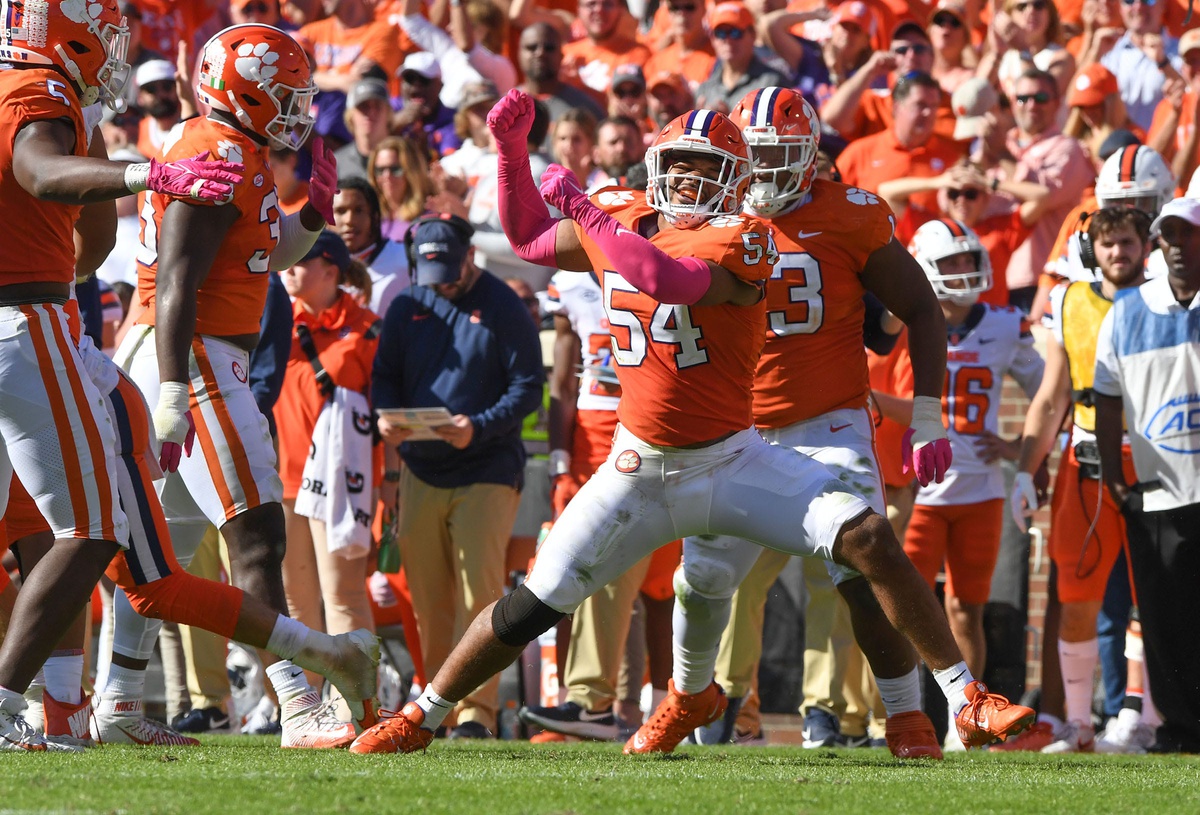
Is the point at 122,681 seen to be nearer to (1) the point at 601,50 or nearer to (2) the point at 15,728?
(2) the point at 15,728

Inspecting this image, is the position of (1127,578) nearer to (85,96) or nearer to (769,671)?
(769,671)

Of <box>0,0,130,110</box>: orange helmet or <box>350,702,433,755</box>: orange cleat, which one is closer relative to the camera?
<box>0,0,130,110</box>: orange helmet

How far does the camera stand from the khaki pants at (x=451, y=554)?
7387 millimetres

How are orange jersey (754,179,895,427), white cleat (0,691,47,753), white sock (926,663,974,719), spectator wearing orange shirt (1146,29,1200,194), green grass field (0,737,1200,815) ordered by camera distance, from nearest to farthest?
green grass field (0,737,1200,815) < white cleat (0,691,47,753) < white sock (926,663,974,719) < orange jersey (754,179,895,427) < spectator wearing orange shirt (1146,29,1200,194)

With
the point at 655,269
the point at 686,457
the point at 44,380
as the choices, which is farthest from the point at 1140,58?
the point at 44,380

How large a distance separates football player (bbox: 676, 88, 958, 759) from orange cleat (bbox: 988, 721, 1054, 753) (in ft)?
6.38

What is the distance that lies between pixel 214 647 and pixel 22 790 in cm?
366

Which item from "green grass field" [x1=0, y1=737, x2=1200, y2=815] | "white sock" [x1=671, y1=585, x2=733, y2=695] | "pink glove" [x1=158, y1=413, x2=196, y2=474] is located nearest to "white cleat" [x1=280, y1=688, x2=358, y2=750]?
"green grass field" [x1=0, y1=737, x2=1200, y2=815]

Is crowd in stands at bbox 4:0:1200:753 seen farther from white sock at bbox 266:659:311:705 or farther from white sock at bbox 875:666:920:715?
white sock at bbox 266:659:311:705

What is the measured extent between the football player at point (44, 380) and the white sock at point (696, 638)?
6.07ft

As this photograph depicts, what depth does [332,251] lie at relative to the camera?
25.1 feet

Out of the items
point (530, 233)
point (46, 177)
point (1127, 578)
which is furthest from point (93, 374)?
point (1127, 578)

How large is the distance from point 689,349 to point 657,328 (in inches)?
4.6

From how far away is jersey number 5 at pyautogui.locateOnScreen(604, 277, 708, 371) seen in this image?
4.98 meters
